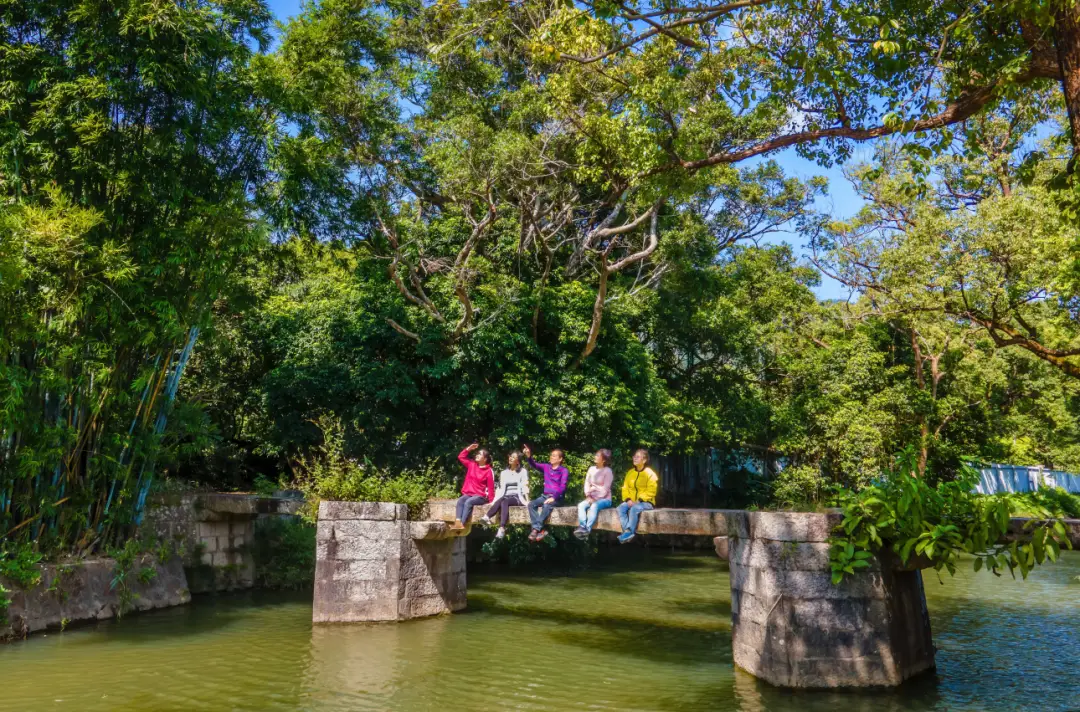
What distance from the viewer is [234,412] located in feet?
64.4

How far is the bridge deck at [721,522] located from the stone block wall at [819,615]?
0.05 feet

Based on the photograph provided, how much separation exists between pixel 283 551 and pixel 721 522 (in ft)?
31.9

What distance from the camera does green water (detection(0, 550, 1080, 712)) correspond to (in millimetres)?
7852

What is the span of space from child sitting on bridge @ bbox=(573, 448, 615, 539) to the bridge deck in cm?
14

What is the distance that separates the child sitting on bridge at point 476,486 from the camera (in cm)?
1104

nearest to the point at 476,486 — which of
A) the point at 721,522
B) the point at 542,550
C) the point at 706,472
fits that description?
the point at 721,522

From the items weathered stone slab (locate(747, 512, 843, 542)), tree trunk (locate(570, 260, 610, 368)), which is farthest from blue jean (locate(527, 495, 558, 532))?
tree trunk (locate(570, 260, 610, 368))

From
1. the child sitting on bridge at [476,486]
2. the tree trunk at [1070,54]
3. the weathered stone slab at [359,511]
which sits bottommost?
the weathered stone slab at [359,511]

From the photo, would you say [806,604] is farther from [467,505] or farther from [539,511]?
[467,505]

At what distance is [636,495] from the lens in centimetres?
965

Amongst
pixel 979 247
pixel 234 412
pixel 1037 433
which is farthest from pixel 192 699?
pixel 1037 433

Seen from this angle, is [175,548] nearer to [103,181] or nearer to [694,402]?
[103,181]

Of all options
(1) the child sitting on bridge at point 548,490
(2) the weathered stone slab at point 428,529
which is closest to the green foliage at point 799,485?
(2) the weathered stone slab at point 428,529

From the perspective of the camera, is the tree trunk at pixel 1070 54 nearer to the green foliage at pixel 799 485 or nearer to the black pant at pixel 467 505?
the black pant at pixel 467 505
